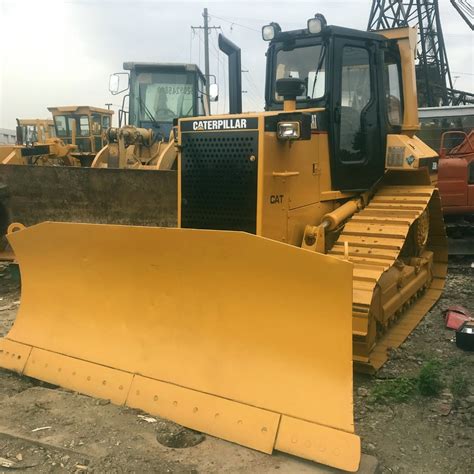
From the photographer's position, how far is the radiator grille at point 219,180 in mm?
4043

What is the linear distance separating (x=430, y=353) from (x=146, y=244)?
2791 mm

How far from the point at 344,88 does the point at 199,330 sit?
2536mm

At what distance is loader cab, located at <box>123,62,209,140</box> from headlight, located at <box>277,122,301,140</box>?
20.9 feet

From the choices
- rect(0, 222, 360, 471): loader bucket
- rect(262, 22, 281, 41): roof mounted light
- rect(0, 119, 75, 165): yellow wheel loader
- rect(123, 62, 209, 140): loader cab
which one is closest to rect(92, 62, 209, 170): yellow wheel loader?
rect(123, 62, 209, 140): loader cab

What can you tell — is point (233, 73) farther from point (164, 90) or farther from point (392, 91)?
point (164, 90)

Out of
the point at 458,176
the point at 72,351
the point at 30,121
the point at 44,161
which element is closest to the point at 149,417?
the point at 72,351

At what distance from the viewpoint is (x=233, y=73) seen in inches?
172

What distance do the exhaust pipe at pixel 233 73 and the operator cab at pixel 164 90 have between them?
18.7ft

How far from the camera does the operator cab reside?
10.2 metres

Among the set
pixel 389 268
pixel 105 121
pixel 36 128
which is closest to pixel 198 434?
pixel 389 268

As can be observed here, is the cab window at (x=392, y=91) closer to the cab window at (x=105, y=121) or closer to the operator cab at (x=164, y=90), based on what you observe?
the operator cab at (x=164, y=90)

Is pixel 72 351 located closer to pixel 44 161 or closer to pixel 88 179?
pixel 88 179

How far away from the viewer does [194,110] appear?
1020cm

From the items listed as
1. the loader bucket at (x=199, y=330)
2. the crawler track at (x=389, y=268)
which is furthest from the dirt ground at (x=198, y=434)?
the crawler track at (x=389, y=268)
